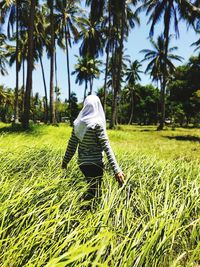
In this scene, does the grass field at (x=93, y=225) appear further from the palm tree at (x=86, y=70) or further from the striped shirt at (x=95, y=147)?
the palm tree at (x=86, y=70)

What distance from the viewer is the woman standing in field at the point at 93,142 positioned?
3447 millimetres

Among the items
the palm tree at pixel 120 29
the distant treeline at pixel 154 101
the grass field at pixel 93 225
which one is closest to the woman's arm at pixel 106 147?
the grass field at pixel 93 225

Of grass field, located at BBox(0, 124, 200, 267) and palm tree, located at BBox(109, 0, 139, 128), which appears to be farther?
palm tree, located at BBox(109, 0, 139, 128)

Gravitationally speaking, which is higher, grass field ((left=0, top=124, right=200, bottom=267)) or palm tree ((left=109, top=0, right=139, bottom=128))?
palm tree ((left=109, top=0, right=139, bottom=128))

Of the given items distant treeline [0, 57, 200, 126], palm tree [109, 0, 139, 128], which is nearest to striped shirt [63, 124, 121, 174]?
palm tree [109, 0, 139, 128]

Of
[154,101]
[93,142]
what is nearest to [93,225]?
[93,142]

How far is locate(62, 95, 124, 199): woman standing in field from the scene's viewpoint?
3.45 meters

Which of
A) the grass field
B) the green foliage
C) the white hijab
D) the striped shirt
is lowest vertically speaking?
the grass field

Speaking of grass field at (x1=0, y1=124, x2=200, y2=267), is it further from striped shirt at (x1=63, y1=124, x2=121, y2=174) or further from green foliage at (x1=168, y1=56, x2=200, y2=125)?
green foliage at (x1=168, y1=56, x2=200, y2=125)

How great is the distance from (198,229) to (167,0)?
26611mm

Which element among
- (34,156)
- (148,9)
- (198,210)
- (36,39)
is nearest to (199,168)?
(198,210)

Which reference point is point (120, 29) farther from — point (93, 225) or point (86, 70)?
point (93, 225)

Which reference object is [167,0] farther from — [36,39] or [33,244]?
[33,244]

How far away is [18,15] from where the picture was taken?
26.9 meters
